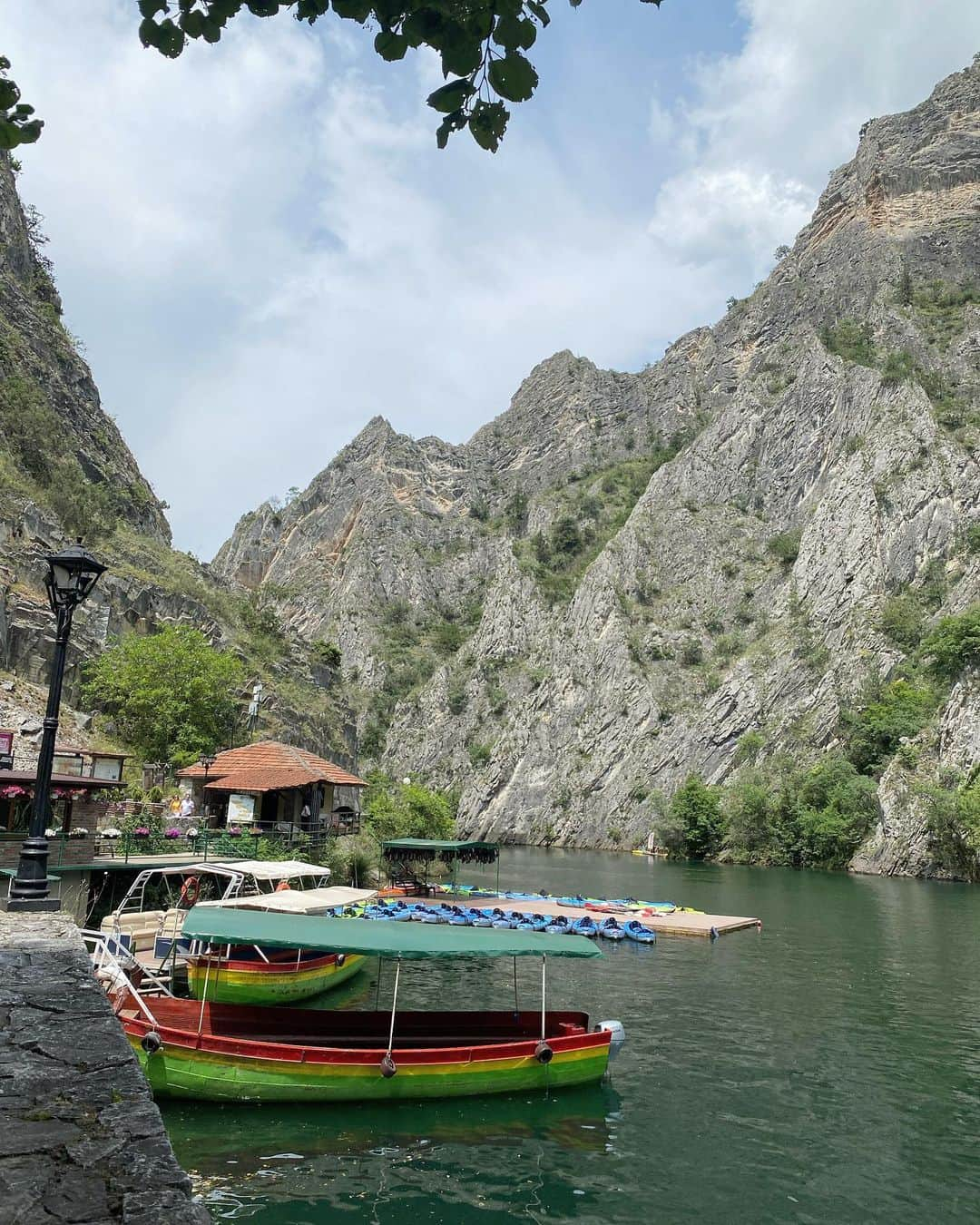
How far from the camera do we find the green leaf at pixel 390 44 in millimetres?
4789

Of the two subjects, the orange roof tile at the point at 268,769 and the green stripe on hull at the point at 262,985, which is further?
the orange roof tile at the point at 268,769

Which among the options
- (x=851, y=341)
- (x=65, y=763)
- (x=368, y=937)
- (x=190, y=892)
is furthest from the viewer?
(x=851, y=341)

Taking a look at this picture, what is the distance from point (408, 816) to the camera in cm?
5922

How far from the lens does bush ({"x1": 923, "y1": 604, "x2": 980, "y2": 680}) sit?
7431 cm

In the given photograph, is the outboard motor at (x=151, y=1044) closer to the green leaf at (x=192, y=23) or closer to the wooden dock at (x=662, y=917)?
the green leaf at (x=192, y=23)

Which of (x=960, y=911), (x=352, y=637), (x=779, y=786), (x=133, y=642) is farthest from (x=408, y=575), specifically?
(x=960, y=911)

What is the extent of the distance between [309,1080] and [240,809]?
2266 cm

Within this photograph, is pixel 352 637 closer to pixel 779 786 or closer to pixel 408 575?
pixel 408 575

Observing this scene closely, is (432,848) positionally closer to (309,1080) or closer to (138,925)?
(138,925)

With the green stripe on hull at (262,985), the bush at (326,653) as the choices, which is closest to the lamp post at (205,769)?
the green stripe on hull at (262,985)

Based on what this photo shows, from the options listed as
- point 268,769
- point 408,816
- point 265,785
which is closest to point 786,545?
point 408,816

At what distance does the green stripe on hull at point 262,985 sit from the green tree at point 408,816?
99.3 feet

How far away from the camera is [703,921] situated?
3778 cm

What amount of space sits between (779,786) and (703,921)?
2113 inches
